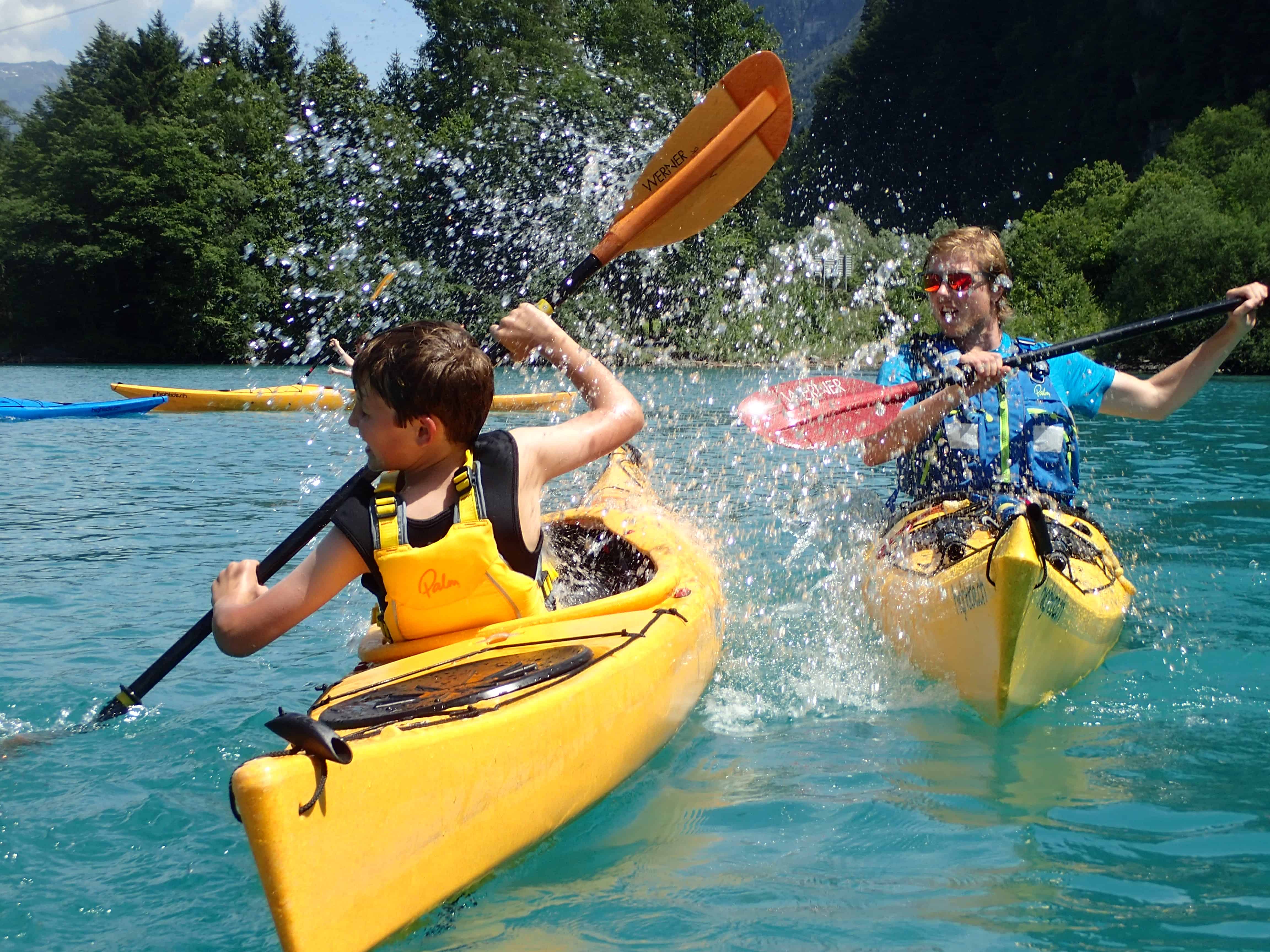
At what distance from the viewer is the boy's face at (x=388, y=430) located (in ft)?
8.05

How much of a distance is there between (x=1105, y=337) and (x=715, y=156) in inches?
62.2

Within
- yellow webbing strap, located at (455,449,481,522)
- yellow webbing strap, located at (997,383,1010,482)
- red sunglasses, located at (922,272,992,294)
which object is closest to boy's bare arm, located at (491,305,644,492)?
yellow webbing strap, located at (455,449,481,522)

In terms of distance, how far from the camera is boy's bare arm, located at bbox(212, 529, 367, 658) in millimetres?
2408

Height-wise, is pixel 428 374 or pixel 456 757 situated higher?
pixel 428 374

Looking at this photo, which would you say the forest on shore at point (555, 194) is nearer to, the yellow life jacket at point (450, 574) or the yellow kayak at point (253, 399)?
the yellow kayak at point (253, 399)

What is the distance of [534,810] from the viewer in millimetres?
2559

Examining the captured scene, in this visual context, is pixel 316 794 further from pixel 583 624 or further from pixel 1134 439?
pixel 1134 439

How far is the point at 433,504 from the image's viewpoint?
8.38 ft

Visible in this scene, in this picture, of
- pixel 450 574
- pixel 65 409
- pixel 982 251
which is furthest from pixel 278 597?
pixel 65 409

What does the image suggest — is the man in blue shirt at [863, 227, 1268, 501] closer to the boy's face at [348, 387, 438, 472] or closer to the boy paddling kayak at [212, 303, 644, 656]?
the boy paddling kayak at [212, 303, 644, 656]

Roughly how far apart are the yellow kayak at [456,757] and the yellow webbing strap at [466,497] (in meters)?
0.35

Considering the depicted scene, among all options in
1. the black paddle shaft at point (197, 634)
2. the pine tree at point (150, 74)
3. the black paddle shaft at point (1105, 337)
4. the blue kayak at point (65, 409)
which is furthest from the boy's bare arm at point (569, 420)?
the pine tree at point (150, 74)

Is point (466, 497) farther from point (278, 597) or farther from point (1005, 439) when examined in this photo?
point (1005, 439)

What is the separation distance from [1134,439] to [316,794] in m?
11.4
